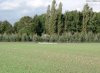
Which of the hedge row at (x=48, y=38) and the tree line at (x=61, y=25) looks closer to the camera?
the hedge row at (x=48, y=38)

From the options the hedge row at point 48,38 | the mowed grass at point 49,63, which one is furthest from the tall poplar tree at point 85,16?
the mowed grass at point 49,63

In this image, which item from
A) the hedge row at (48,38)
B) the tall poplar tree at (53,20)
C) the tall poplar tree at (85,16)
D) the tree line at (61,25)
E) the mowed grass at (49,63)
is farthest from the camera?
the tall poplar tree at (85,16)

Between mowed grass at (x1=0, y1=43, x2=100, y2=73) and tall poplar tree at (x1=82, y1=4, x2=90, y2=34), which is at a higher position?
tall poplar tree at (x1=82, y1=4, x2=90, y2=34)

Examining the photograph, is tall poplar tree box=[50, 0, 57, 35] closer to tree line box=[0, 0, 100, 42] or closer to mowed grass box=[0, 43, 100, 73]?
tree line box=[0, 0, 100, 42]

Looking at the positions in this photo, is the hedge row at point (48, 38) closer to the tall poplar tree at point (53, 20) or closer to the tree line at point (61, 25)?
the tree line at point (61, 25)

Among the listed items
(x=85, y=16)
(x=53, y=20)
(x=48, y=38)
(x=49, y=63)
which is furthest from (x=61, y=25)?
(x=49, y=63)

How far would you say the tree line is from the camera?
82.9m

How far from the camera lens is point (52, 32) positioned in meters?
86.8

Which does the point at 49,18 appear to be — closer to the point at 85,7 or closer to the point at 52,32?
the point at 52,32

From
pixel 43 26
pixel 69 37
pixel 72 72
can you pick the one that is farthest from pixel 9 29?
pixel 72 72

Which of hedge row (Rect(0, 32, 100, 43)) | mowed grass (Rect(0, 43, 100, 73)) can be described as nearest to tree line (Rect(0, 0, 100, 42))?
hedge row (Rect(0, 32, 100, 43))

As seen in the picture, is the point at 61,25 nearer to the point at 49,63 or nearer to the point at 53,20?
the point at 53,20

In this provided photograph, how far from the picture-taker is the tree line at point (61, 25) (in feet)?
272

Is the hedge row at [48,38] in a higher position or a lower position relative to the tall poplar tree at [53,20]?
lower
